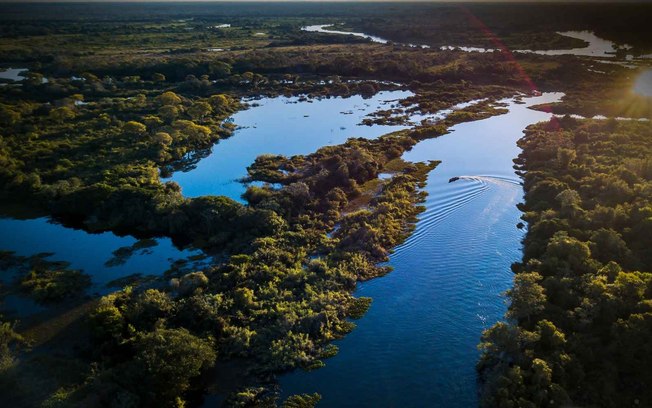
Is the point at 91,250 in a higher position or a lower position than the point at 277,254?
lower

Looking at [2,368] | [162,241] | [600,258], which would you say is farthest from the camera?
[162,241]

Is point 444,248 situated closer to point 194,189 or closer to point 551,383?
point 551,383

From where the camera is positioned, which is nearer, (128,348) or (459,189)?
(128,348)

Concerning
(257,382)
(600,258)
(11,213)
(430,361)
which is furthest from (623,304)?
(11,213)

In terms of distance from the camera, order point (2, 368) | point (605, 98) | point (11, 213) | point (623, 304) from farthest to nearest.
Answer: point (605, 98), point (11, 213), point (623, 304), point (2, 368)

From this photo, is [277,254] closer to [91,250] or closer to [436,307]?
[436,307]

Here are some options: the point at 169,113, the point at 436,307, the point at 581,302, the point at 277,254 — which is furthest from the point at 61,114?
the point at 581,302

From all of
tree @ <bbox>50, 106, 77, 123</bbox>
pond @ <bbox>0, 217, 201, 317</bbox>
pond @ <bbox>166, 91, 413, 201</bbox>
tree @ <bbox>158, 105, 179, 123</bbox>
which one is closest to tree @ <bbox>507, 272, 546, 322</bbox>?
pond @ <bbox>0, 217, 201, 317</bbox>
